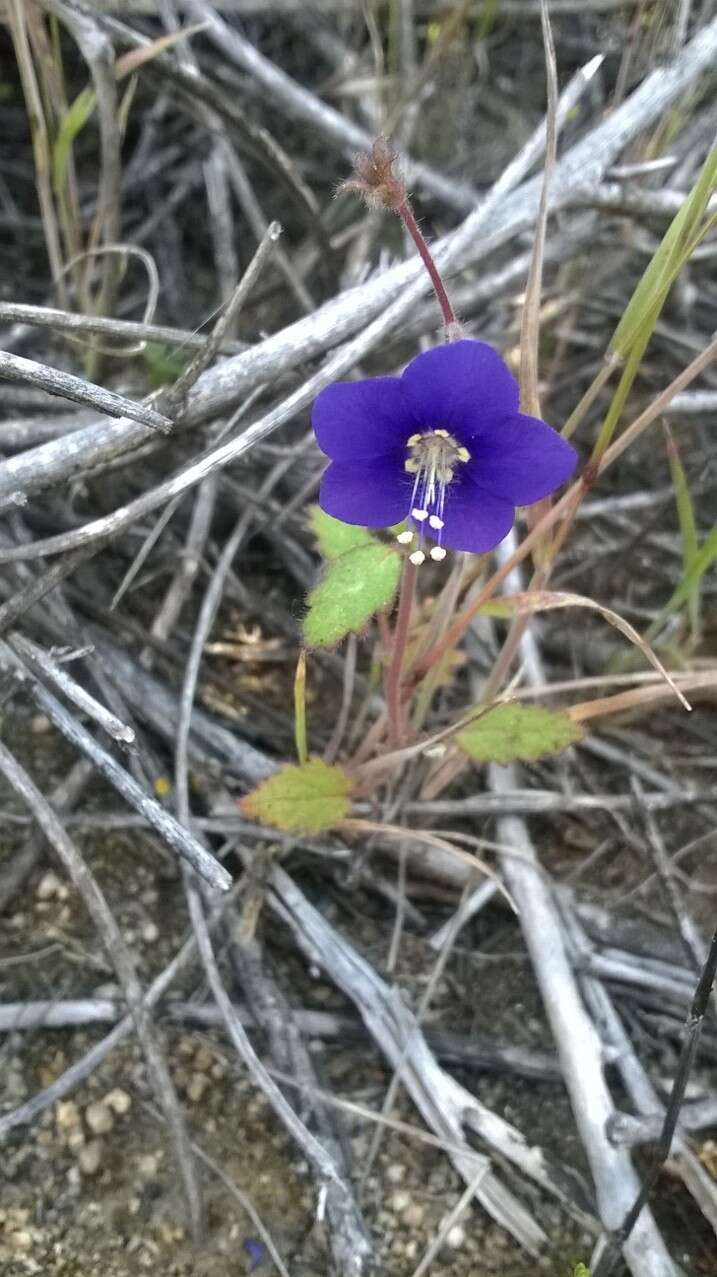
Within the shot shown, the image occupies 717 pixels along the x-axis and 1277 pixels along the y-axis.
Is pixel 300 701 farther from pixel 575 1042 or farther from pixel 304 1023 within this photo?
pixel 575 1042

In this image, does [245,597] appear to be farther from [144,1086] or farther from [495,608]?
[144,1086]

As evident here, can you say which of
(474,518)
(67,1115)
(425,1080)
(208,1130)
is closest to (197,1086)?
(208,1130)

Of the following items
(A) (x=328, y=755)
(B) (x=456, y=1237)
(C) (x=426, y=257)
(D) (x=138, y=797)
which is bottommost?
(B) (x=456, y=1237)

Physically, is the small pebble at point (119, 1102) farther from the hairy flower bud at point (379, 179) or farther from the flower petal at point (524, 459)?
the hairy flower bud at point (379, 179)

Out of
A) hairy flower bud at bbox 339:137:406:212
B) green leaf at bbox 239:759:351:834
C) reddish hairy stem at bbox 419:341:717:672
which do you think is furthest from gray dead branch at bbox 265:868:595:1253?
hairy flower bud at bbox 339:137:406:212

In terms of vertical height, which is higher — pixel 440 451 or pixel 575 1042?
pixel 440 451

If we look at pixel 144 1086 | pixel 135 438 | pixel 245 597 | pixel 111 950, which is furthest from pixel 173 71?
pixel 144 1086

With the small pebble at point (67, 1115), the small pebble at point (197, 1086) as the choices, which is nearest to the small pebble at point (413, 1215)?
the small pebble at point (197, 1086)
